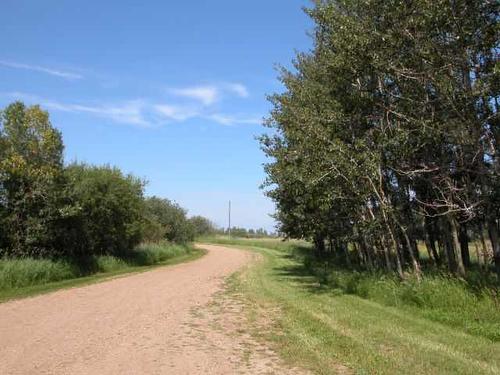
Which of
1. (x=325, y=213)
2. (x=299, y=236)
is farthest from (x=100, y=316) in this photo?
(x=299, y=236)

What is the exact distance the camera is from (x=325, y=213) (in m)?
23.0

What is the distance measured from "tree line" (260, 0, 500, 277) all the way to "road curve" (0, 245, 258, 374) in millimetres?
6234

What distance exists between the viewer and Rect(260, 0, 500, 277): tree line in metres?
12.6

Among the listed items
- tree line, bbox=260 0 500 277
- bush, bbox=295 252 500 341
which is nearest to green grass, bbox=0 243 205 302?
tree line, bbox=260 0 500 277

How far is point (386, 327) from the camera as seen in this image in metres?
10.8

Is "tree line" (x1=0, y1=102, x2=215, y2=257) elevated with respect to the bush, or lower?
elevated

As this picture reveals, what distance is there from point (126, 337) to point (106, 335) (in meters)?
0.46

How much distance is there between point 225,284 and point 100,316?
368 inches

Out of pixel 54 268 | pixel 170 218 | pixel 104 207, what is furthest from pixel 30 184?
pixel 170 218

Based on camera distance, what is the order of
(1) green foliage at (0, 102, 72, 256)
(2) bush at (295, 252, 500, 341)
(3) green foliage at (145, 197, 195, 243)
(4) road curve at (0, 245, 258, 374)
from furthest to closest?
(3) green foliage at (145, 197, 195, 243)
(1) green foliage at (0, 102, 72, 256)
(2) bush at (295, 252, 500, 341)
(4) road curve at (0, 245, 258, 374)

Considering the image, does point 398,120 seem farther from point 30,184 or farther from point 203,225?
point 203,225

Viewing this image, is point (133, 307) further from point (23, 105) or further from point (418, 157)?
point (23, 105)

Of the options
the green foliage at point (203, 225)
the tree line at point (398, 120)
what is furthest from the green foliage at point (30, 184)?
the green foliage at point (203, 225)

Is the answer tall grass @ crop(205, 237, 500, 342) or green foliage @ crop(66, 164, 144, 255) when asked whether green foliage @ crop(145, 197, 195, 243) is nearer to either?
green foliage @ crop(66, 164, 144, 255)
